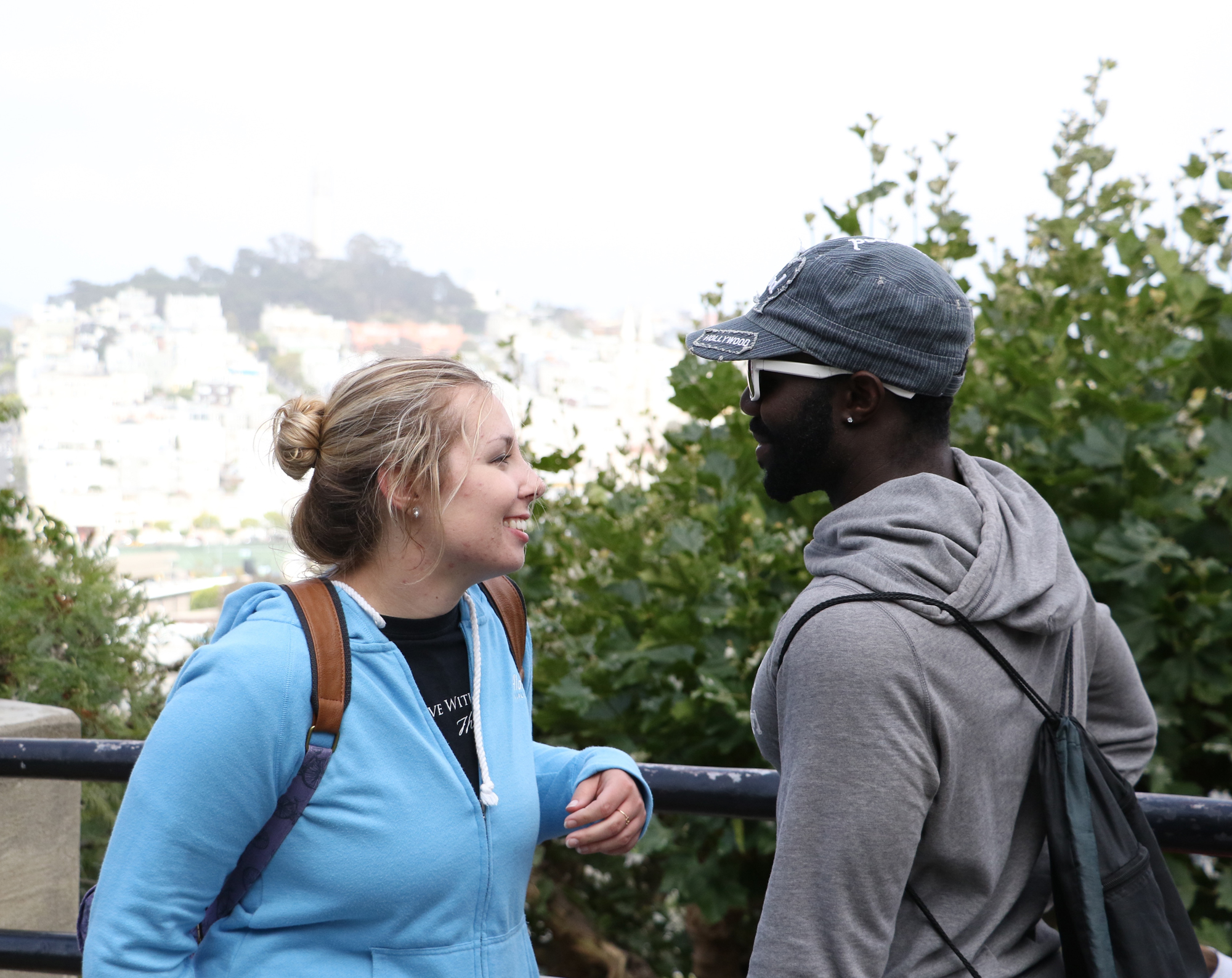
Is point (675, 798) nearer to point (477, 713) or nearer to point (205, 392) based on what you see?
point (477, 713)

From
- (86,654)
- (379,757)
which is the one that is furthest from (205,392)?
(379,757)

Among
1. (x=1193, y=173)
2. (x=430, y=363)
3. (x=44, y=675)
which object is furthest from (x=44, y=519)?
(x=1193, y=173)

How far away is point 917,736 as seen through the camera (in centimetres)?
123

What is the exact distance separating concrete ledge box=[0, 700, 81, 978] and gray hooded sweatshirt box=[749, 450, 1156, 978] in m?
2.23

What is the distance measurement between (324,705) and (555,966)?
300 centimetres

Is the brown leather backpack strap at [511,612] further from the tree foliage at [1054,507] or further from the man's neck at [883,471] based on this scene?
the tree foliage at [1054,507]

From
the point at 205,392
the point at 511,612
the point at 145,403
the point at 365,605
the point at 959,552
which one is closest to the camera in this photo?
the point at 959,552

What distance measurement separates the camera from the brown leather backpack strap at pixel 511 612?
1812 millimetres

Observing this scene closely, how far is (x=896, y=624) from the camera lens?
1249 millimetres

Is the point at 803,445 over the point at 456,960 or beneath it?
over

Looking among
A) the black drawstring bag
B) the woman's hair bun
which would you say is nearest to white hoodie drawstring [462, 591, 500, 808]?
the woman's hair bun

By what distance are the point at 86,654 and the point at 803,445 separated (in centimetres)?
289

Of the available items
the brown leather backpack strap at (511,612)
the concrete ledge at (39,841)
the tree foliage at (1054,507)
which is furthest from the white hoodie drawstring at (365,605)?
the concrete ledge at (39,841)

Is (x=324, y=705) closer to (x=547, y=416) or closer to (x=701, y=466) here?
(x=701, y=466)
